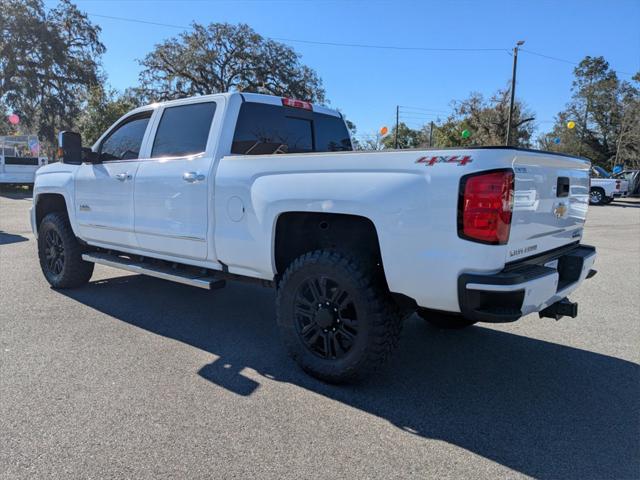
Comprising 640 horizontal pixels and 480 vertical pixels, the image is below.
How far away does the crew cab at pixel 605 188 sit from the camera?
23438 mm

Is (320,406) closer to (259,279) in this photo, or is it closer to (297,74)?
Result: (259,279)

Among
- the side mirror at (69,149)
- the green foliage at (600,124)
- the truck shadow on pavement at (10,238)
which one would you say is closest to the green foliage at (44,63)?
the truck shadow on pavement at (10,238)

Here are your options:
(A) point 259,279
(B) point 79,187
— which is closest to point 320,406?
(A) point 259,279

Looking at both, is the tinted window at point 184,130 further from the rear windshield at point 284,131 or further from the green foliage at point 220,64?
the green foliage at point 220,64

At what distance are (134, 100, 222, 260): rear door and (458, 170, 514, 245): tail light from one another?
2.11 m

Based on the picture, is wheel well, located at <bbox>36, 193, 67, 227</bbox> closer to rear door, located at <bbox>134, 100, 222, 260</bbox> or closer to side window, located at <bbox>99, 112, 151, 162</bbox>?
side window, located at <bbox>99, 112, 151, 162</bbox>

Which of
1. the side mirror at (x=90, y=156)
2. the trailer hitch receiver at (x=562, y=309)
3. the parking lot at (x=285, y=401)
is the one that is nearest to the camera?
the parking lot at (x=285, y=401)

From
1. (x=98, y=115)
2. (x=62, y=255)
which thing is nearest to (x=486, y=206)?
(x=62, y=255)

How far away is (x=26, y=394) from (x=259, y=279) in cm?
176

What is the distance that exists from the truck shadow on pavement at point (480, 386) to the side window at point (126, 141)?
5.34ft

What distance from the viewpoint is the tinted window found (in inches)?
165

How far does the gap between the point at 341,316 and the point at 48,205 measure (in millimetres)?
4653

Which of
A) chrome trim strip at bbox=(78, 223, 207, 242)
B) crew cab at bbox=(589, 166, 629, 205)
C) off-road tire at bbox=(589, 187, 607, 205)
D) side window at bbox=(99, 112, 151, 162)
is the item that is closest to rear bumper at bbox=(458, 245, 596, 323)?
chrome trim strip at bbox=(78, 223, 207, 242)

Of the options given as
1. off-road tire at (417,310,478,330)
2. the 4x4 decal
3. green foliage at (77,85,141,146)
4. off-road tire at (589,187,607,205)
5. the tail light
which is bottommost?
off-road tire at (589,187,607,205)
